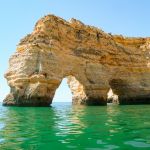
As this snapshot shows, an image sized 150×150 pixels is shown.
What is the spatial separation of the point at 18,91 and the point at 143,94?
21.0 meters

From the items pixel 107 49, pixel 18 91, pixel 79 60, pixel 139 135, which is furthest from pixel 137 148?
pixel 107 49

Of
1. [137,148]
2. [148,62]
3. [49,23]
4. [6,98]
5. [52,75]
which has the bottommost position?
[137,148]

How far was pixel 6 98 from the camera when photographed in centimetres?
3975

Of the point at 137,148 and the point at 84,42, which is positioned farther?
the point at 84,42

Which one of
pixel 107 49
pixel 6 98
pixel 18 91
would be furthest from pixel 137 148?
pixel 107 49

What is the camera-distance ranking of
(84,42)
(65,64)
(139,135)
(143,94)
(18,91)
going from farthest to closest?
(143,94) < (84,42) < (65,64) < (18,91) < (139,135)

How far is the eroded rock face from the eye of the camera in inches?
1505

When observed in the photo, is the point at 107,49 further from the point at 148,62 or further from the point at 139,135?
the point at 139,135

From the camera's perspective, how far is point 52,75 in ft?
128

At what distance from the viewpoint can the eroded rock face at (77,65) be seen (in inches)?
1505

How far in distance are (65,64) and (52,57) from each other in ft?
8.00

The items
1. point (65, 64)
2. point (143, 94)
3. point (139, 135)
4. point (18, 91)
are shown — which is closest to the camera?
point (139, 135)

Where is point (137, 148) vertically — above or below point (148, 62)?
below

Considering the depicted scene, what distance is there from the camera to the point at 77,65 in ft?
143
